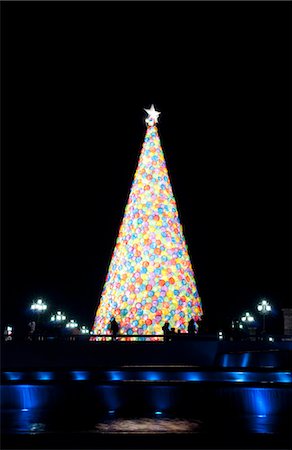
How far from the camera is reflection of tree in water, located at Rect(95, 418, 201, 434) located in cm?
1138

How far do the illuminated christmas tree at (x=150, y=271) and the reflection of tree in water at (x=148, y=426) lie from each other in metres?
11.1

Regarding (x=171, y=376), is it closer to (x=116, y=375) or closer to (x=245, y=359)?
(x=116, y=375)

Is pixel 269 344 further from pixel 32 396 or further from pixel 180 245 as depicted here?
pixel 32 396

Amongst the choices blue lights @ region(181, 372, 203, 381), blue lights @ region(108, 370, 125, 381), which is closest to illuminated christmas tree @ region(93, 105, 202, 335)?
blue lights @ region(108, 370, 125, 381)

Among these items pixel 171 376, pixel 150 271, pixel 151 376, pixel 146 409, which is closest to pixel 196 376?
pixel 171 376

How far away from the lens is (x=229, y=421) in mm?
12672

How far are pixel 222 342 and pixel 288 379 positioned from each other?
7.35 meters

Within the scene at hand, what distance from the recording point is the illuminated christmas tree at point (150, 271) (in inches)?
941

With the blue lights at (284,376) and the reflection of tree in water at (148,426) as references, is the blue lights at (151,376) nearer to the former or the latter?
the blue lights at (284,376)

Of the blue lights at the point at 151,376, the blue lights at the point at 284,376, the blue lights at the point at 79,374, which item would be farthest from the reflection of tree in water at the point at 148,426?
the blue lights at the point at 284,376

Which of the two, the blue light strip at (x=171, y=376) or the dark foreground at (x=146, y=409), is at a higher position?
the blue light strip at (x=171, y=376)

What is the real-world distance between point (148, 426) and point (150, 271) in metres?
12.6

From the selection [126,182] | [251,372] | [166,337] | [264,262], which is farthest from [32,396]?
[264,262]

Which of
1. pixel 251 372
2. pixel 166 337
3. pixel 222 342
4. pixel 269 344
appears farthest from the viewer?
pixel 269 344
